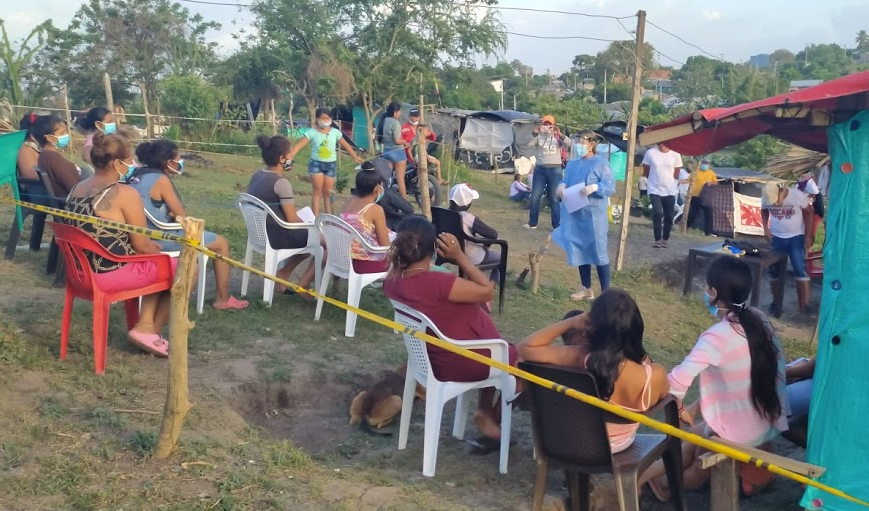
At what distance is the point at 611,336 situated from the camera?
3.62 m

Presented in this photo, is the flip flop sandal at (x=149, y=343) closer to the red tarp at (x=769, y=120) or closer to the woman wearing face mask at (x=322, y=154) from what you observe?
the red tarp at (x=769, y=120)

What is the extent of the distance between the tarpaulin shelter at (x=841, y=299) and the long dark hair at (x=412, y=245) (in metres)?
1.52

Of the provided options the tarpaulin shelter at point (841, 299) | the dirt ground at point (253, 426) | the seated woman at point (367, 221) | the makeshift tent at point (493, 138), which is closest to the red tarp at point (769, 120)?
the tarpaulin shelter at point (841, 299)

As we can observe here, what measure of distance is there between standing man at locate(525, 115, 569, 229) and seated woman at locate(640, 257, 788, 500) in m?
7.70

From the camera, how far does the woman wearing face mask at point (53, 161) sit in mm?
7238

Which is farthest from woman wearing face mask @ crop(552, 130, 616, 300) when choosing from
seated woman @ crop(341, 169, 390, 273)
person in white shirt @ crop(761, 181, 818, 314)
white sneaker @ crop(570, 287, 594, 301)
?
seated woman @ crop(341, 169, 390, 273)

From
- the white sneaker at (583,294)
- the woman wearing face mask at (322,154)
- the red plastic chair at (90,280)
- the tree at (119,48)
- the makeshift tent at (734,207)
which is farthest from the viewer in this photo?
the tree at (119,48)

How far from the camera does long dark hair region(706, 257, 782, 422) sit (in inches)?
150

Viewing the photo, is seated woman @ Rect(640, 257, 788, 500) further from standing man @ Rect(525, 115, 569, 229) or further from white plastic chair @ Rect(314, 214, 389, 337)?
standing man @ Rect(525, 115, 569, 229)

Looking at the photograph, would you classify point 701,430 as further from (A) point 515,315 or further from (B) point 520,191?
(B) point 520,191

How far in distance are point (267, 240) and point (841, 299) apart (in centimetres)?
438

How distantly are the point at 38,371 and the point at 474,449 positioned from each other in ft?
8.39

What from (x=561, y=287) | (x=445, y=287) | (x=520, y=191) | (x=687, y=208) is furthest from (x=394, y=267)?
(x=520, y=191)

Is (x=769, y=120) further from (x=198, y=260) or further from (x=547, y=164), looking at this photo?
(x=547, y=164)
